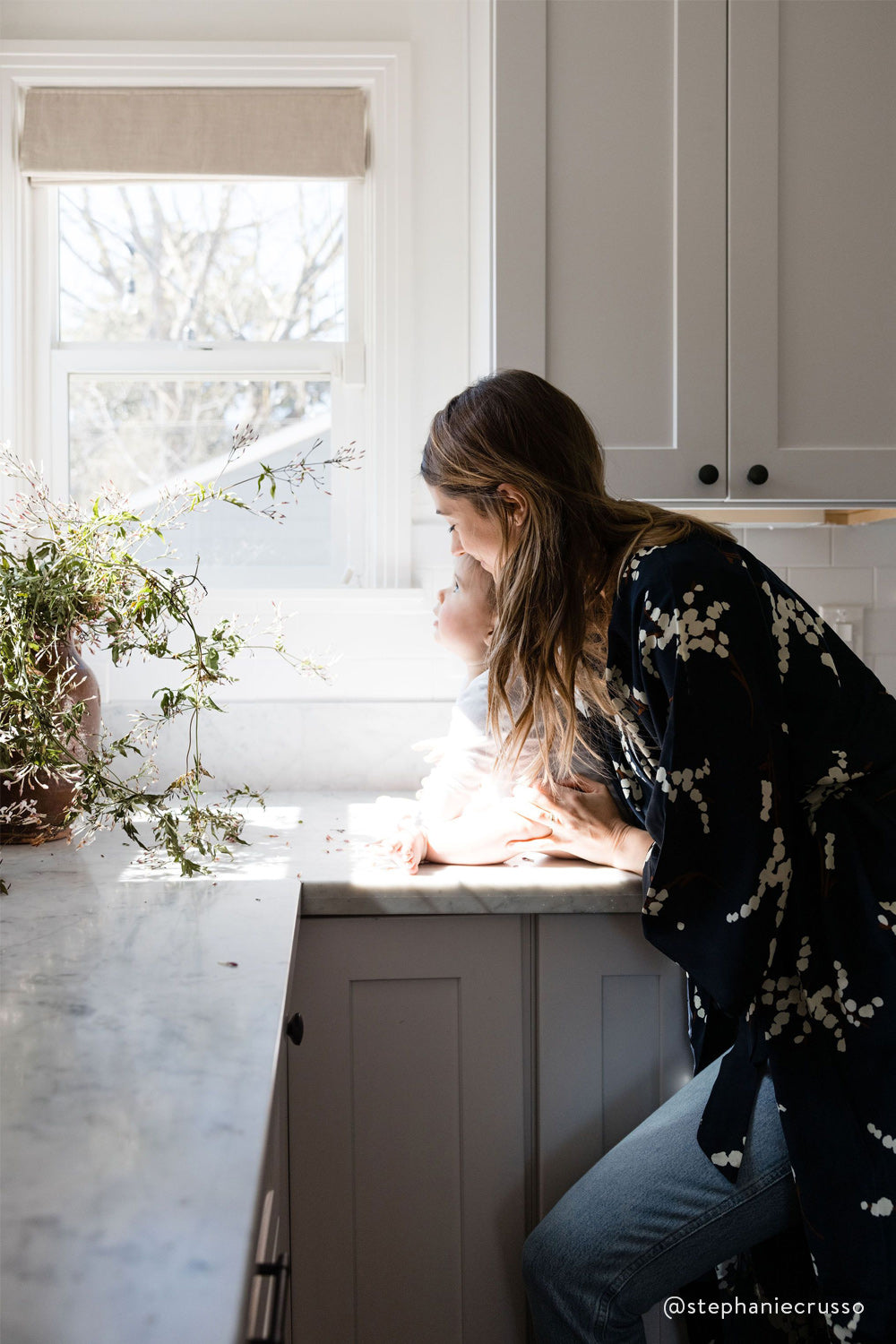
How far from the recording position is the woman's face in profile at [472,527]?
4.42 ft

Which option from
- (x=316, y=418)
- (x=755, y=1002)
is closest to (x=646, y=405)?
(x=316, y=418)

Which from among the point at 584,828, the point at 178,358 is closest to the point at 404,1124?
the point at 584,828

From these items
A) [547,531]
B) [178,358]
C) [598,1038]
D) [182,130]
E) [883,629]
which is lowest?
[598,1038]

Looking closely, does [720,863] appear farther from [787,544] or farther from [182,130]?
[182,130]

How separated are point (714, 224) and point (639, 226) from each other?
13cm

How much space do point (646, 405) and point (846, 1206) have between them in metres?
1.21

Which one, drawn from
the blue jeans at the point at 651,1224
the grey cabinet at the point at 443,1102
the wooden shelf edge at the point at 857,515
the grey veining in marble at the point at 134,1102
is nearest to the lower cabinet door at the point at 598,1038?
the grey cabinet at the point at 443,1102

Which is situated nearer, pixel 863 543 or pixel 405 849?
pixel 405 849

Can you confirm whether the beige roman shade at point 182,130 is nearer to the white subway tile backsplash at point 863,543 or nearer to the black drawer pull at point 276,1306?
the white subway tile backsplash at point 863,543

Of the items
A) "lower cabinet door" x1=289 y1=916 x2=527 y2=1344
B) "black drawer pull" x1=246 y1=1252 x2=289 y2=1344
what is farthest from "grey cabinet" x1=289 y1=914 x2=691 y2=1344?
"black drawer pull" x1=246 y1=1252 x2=289 y2=1344

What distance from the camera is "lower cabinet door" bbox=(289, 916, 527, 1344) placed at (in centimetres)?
138

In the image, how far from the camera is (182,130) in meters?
2.08

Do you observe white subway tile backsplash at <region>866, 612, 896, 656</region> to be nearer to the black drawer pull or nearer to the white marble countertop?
the white marble countertop

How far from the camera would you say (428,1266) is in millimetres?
1399
